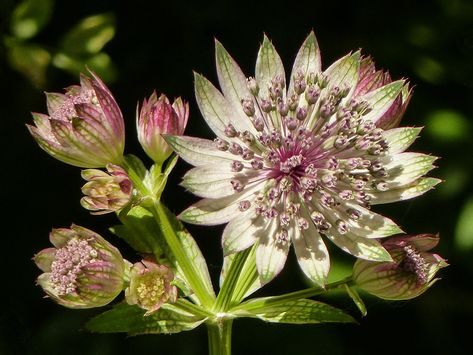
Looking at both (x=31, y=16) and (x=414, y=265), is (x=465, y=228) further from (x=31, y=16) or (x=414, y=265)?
(x=31, y=16)

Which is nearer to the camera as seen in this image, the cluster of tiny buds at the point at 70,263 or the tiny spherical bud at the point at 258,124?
the cluster of tiny buds at the point at 70,263

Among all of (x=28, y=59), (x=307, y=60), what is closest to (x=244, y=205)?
(x=307, y=60)

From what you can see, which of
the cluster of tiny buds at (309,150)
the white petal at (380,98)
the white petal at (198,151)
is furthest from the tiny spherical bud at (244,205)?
the white petal at (380,98)

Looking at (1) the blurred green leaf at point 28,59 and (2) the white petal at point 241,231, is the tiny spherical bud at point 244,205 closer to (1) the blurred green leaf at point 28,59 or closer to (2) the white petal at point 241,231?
(2) the white petal at point 241,231

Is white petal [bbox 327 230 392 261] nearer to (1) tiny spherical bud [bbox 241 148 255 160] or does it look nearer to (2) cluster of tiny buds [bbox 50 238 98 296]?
(1) tiny spherical bud [bbox 241 148 255 160]

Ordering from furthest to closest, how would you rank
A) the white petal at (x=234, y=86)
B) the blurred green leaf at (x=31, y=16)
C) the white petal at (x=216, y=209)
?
1. the blurred green leaf at (x=31, y=16)
2. the white petal at (x=234, y=86)
3. the white petal at (x=216, y=209)
